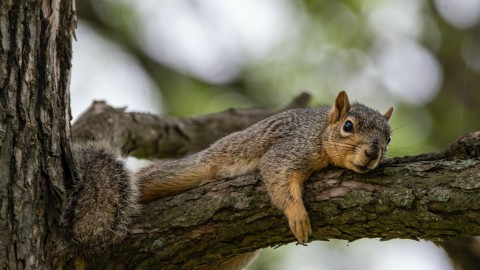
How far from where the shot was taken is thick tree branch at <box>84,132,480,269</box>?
2893 mm

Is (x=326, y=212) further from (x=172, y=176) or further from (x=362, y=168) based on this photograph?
(x=172, y=176)

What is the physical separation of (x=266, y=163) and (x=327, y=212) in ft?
2.38

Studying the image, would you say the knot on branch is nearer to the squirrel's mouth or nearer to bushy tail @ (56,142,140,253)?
the squirrel's mouth

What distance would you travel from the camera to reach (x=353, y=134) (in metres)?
3.78

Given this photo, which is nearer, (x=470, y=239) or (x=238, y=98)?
(x=470, y=239)

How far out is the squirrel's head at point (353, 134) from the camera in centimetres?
347

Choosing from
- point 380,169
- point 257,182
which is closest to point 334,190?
point 380,169

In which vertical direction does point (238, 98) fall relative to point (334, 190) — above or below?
above

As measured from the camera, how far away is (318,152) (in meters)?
3.84

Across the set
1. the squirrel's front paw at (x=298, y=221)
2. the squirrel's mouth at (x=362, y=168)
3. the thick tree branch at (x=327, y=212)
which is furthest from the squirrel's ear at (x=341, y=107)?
the squirrel's front paw at (x=298, y=221)

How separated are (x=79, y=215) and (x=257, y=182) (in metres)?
0.91

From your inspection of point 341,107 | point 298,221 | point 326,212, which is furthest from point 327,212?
point 341,107

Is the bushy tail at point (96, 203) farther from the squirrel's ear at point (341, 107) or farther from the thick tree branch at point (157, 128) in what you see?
the squirrel's ear at point (341, 107)

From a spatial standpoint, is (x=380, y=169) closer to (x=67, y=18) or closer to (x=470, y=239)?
(x=470, y=239)
